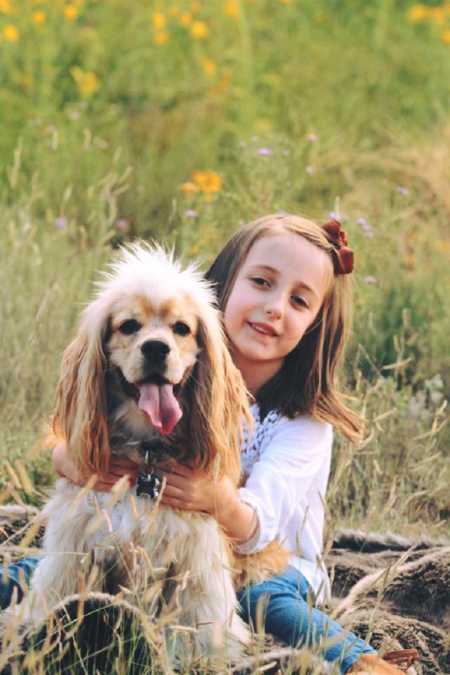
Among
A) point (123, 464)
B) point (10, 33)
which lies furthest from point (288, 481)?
point (10, 33)

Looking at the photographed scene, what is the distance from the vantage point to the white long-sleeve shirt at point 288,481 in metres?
3.33

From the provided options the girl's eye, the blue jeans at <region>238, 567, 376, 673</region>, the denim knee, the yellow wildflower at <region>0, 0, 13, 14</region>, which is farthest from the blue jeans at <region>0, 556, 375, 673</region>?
the yellow wildflower at <region>0, 0, 13, 14</region>

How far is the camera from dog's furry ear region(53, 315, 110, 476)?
2984 mm

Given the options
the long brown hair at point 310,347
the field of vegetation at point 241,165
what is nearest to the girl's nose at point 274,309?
the long brown hair at point 310,347

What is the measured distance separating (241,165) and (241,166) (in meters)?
0.22

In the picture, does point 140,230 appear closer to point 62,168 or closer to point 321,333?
point 62,168

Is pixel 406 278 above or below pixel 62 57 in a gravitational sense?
below

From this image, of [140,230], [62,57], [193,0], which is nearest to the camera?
[140,230]

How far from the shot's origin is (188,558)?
9.95ft

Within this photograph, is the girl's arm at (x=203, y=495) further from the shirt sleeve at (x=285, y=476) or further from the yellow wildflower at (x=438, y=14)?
the yellow wildflower at (x=438, y=14)

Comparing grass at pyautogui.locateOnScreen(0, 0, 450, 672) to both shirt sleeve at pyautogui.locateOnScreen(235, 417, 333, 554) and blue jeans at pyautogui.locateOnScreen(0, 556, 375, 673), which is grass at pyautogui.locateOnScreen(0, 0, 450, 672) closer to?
shirt sleeve at pyautogui.locateOnScreen(235, 417, 333, 554)

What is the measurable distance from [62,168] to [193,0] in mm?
2790

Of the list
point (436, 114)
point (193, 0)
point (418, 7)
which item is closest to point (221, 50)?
point (193, 0)

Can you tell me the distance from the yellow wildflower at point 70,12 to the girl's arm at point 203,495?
5552 millimetres
